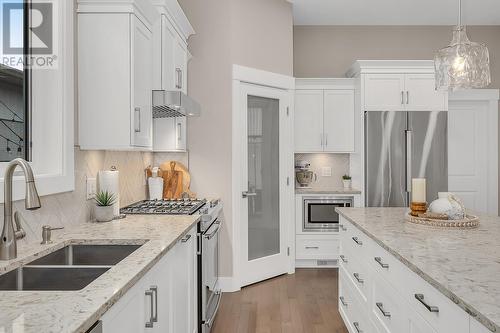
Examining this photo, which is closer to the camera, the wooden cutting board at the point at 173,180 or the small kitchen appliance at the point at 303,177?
the wooden cutting board at the point at 173,180

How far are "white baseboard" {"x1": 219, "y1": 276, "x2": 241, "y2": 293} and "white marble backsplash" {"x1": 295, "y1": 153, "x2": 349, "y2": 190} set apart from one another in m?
2.01

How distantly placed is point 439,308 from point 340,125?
13.2 feet

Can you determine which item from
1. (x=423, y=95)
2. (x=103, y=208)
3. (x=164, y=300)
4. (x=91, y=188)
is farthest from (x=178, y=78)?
(x=423, y=95)

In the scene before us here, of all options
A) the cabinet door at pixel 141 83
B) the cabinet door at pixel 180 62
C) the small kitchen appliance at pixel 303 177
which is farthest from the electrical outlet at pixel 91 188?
the small kitchen appliance at pixel 303 177

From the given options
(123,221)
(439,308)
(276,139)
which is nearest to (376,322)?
(439,308)

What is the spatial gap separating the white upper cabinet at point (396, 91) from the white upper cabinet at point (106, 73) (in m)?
3.24

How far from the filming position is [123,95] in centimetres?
250

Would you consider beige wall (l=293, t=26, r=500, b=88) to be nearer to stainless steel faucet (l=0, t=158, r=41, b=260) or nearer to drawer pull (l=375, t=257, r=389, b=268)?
drawer pull (l=375, t=257, r=389, b=268)

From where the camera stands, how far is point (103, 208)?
2572mm

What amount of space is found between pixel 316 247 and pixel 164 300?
130 inches

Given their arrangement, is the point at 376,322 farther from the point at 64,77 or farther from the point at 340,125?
the point at 340,125

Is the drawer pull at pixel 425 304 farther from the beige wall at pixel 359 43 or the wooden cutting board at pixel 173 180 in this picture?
the beige wall at pixel 359 43

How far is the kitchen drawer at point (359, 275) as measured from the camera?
2441mm

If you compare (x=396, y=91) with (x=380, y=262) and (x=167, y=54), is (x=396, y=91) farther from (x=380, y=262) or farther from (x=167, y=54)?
(x=380, y=262)
